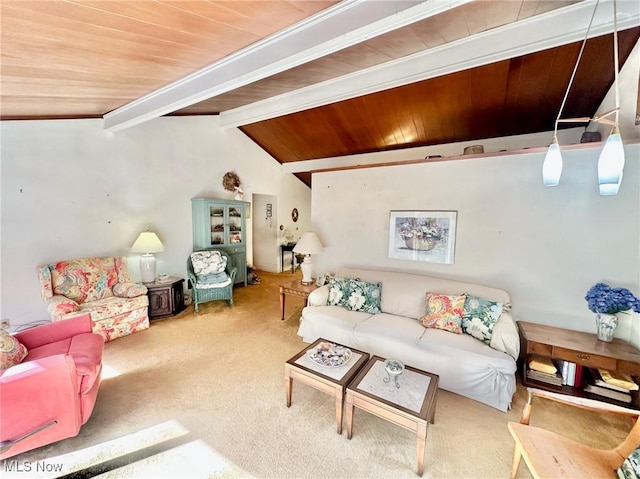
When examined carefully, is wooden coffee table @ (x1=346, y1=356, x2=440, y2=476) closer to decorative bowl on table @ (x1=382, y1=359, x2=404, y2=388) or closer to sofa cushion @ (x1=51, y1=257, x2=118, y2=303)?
decorative bowl on table @ (x1=382, y1=359, x2=404, y2=388)

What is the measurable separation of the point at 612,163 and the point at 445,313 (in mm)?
1678

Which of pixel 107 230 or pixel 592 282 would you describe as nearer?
pixel 592 282

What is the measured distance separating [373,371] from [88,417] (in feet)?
6.68

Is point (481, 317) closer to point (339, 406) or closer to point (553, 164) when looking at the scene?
point (553, 164)

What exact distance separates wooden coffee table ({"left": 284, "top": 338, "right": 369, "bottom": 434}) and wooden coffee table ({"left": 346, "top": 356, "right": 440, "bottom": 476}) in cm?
5

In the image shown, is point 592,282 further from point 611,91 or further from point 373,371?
point 373,371

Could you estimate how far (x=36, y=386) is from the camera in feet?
4.98

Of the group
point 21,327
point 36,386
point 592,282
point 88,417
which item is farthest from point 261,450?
point 21,327

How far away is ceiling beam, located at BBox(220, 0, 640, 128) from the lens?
6.44 feet

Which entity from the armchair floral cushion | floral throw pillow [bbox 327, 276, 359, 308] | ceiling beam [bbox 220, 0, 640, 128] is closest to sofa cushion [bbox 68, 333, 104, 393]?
the armchair floral cushion

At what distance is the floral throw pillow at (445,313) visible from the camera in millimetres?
2490

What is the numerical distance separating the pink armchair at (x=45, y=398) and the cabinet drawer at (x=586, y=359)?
353cm

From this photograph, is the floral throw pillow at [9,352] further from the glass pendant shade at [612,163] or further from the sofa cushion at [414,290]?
the glass pendant shade at [612,163]

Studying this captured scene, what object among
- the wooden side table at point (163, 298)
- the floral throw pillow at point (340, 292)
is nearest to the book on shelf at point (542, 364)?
the floral throw pillow at point (340, 292)
